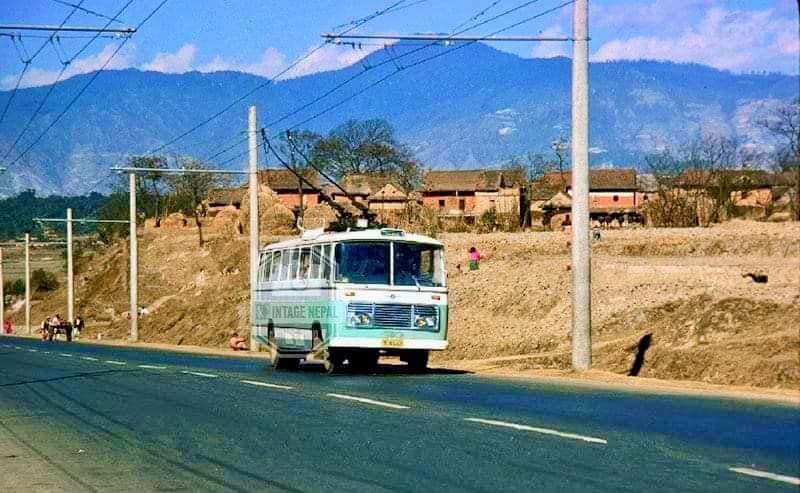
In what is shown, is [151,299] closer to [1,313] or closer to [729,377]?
[1,313]

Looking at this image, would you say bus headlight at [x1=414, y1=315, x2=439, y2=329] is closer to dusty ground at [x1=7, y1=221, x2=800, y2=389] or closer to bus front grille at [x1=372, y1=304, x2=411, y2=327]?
bus front grille at [x1=372, y1=304, x2=411, y2=327]

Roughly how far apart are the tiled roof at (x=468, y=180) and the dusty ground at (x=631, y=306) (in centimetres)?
5931

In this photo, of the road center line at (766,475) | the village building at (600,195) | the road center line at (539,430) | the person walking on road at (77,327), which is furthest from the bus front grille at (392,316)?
the village building at (600,195)

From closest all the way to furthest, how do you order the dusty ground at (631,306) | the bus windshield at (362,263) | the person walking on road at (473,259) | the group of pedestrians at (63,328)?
the bus windshield at (362,263)
the dusty ground at (631,306)
the person walking on road at (473,259)
the group of pedestrians at (63,328)

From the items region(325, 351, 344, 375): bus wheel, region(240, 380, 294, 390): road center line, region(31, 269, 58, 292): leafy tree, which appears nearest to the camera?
region(240, 380, 294, 390): road center line

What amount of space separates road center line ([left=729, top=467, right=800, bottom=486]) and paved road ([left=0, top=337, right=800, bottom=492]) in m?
0.02

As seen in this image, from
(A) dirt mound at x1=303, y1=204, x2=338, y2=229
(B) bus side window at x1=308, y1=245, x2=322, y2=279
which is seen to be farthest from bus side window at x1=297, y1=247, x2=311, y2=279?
(A) dirt mound at x1=303, y1=204, x2=338, y2=229

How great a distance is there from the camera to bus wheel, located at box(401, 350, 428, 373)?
29.0 m

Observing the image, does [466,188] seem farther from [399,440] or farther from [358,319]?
[399,440]

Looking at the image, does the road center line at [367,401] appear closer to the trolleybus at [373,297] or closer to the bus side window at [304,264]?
the trolleybus at [373,297]

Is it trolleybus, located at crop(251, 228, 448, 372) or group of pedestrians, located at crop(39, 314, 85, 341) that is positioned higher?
trolleybus, located at crop(251, 228, 448, 372)

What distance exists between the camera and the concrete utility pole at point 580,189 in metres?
26.5

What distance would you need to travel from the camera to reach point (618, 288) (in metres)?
45.9

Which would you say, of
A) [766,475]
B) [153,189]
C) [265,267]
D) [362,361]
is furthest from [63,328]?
[766,475]
